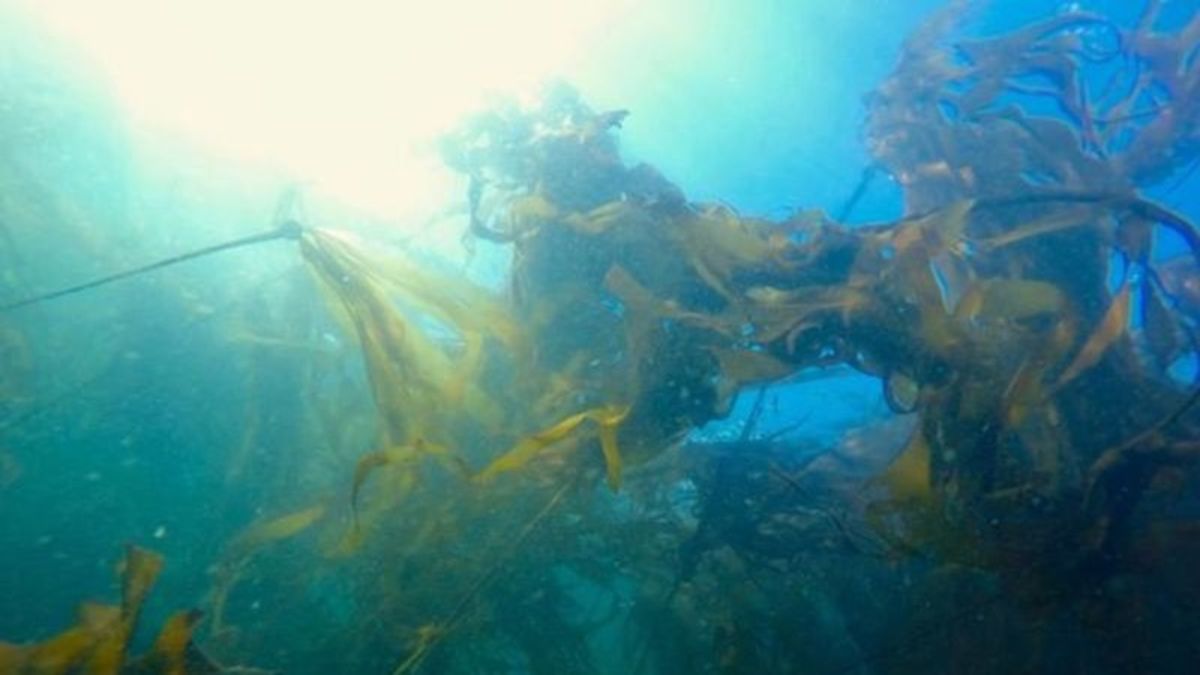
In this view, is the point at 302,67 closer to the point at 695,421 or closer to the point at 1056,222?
the point at 695,421

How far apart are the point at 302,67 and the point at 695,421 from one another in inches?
341

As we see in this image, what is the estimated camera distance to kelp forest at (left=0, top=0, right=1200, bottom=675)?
276cm

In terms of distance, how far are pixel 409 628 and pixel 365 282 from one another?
1.72 meters

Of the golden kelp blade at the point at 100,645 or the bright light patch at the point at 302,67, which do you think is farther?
the bright light patch at the point at 302,67

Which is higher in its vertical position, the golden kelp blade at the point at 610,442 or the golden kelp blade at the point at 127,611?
the golden kelp blade at the point at 610,442

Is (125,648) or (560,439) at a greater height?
(560,439)

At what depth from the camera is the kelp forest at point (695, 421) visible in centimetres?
276

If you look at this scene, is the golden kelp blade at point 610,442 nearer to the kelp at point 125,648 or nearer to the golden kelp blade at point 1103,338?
the kelp at point 125,648

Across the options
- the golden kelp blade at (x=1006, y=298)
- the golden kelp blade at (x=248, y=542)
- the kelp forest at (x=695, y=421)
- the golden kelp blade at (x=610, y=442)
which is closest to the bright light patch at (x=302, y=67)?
the kelp forest at (x=695, y=421)

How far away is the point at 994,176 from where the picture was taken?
435 cm

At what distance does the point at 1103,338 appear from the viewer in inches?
115

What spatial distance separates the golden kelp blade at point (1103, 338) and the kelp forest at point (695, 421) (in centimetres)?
1

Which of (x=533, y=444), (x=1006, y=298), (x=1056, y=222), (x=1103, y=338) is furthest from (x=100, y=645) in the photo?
(x=1056, y=222)

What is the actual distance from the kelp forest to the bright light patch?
2.97 metres
